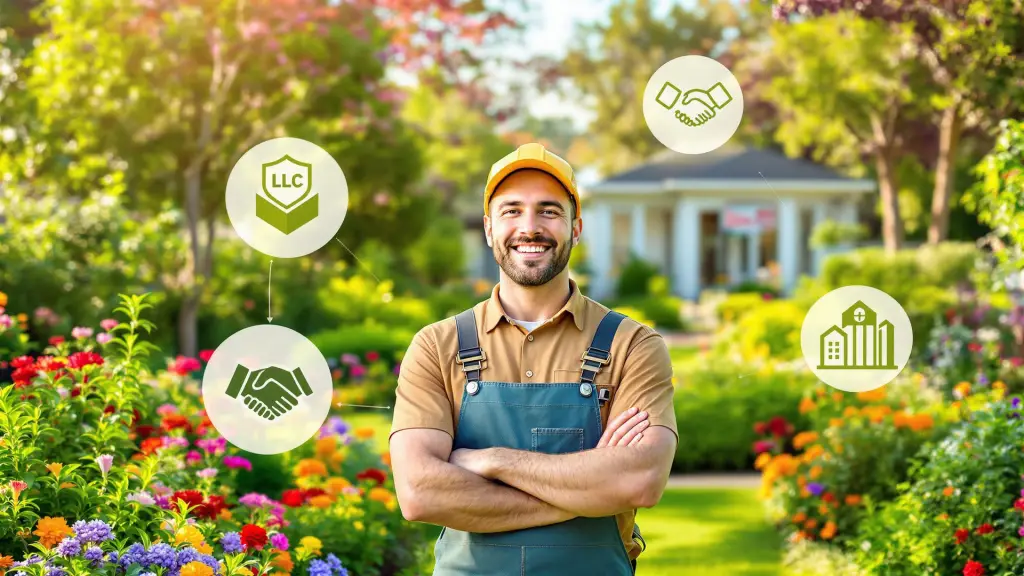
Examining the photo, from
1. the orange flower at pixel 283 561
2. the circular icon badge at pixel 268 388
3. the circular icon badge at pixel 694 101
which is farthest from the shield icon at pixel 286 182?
the orange flower at pixel 283 561

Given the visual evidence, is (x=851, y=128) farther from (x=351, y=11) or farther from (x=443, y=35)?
(x=351, y=11)

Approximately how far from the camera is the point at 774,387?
836 cm

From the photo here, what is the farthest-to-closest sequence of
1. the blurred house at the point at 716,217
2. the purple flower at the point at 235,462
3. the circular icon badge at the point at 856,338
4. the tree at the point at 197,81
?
the blurred house at the point at 716,217, the tree at the point at 197,81, the circular icon badge at the point at 856,338, the purple flower at the point at 235,462

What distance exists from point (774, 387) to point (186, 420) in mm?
5208

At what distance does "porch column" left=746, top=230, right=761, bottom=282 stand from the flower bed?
849 inches

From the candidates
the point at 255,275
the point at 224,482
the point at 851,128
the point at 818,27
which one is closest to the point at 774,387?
the point at 224,482

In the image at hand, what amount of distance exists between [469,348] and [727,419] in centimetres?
560

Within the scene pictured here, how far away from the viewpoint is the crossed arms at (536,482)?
259 cm

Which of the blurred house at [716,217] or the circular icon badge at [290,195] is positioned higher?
the circular icon badge at [290,195]

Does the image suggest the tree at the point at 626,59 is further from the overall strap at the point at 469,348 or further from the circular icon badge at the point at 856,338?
the overall strap at the point at 469,348

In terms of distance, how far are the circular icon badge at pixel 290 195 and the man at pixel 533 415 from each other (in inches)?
80.5

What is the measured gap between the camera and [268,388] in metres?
4.66

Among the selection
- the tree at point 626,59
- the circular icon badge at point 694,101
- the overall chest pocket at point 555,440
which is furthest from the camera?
the tree at point 626,59

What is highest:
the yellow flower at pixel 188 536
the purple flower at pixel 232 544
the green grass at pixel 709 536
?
the yellow flower at pixel 188 536
